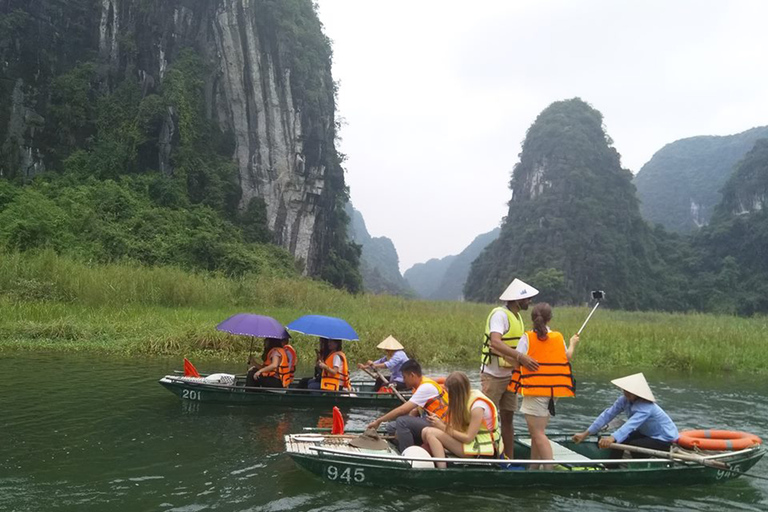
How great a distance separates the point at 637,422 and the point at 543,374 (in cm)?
122

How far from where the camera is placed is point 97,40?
30688mm

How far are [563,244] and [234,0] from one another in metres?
39.0

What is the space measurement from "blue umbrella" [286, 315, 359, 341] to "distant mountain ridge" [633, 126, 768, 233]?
84.4 m

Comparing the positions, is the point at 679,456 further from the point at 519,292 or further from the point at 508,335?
the point at 519,292

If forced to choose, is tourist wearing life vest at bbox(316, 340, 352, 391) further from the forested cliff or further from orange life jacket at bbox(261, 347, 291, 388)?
the forested cliff

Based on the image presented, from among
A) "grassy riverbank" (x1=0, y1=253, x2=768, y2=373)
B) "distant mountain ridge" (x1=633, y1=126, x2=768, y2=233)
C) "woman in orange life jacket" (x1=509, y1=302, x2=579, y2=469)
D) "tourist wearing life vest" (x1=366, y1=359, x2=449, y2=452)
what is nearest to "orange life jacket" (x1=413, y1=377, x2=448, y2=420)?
"tourist wearing life vest" (x1=366, y1=359, x2=449, y2=452)

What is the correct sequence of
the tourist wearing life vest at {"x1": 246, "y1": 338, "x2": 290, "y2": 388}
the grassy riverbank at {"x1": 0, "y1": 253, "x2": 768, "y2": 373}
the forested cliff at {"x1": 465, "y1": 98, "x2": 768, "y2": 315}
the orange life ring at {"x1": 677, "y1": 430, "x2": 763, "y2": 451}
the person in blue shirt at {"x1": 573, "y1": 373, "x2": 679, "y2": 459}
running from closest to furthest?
the person in blue shirt at {"x1": 573, "y1": 373, "x2": 679, "y2": 459} → the orange life ring at {"x1": 677, "y1": 430, "x2": 763, "y2": 451} → the tourist wearing life vest at {"x1": 246, "y1": 338, "x2": 290, "y2": 388} → the grassy riverbank at {"x1": 0, "y1": 253, "x2": 768, "y2": 373} → the forested cliff at {"x1": 465, "y1": 98, "x2": 768, "y2": 315}

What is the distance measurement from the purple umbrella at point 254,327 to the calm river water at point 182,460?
1109mm

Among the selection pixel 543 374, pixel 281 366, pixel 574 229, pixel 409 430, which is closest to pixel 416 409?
pixel 409 430

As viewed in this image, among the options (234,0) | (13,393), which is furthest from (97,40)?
(13,393)

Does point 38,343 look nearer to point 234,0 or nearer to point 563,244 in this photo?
point 234,0

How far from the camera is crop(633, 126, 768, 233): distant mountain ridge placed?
8494 centimetres

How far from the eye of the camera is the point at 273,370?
8383 mm

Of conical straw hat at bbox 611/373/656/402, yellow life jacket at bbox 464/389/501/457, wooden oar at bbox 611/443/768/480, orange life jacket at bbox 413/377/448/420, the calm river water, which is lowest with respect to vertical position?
the calm river water
